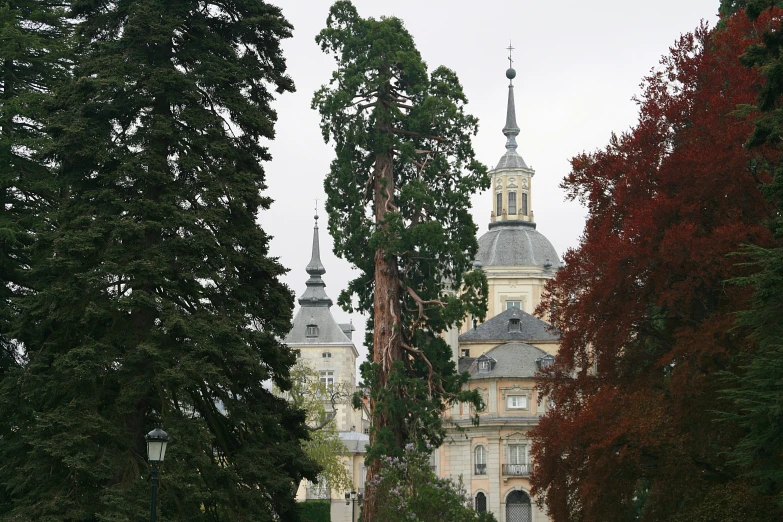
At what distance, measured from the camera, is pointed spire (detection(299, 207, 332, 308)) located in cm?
10962

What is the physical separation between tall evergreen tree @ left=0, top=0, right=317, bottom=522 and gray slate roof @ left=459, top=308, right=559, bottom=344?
6179 centimetres

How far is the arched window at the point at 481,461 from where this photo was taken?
250 ft

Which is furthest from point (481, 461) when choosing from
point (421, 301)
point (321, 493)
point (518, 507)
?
point (421, 301)

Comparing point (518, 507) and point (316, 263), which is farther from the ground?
point (316, 263)

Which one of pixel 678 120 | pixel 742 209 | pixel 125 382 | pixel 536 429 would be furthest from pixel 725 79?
pixel 125 382

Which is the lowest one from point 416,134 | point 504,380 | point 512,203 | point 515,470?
point 515,470

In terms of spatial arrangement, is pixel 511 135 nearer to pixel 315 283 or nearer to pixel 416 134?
pixel 315 283

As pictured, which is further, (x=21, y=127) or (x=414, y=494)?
(x=414, y=494)

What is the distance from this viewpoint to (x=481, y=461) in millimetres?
76562

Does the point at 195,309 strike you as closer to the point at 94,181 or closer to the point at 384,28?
the point at 94,181

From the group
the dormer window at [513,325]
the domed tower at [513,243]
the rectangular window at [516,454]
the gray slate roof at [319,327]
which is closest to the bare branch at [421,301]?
the rectangular window at [516,454]

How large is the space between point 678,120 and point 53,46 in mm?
12960

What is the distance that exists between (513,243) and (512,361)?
18209 millimetres

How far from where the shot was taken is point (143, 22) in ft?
69.4
